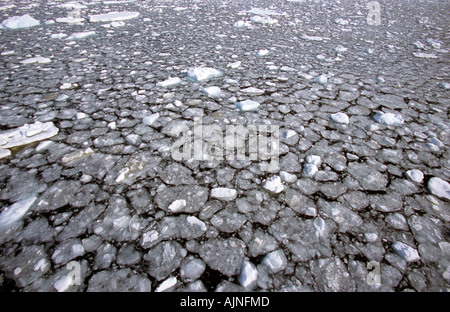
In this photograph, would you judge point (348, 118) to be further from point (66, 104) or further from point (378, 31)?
point (378, 31)

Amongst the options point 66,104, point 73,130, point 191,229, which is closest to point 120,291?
point 191,229

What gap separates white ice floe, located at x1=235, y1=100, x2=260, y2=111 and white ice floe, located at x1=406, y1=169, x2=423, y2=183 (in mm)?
1276

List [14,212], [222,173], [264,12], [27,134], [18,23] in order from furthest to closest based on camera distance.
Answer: [264,12] → [18,23] → [27,134] → [222,173] → [14,212]

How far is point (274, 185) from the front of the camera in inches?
55.2

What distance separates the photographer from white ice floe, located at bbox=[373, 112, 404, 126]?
77.2 inches

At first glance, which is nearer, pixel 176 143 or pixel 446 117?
pixel 176 143

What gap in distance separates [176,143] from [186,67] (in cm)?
166

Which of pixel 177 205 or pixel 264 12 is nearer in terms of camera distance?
pixel 177 205

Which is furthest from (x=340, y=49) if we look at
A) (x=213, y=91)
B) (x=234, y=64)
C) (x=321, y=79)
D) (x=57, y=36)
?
(x=57, y=36)

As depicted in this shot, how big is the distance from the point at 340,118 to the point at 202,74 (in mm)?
1619

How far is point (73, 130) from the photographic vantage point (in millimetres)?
1819

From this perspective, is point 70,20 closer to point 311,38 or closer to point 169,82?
point 169,82

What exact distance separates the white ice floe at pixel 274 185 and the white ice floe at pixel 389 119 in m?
1.28

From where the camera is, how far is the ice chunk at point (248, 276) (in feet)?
3.17
